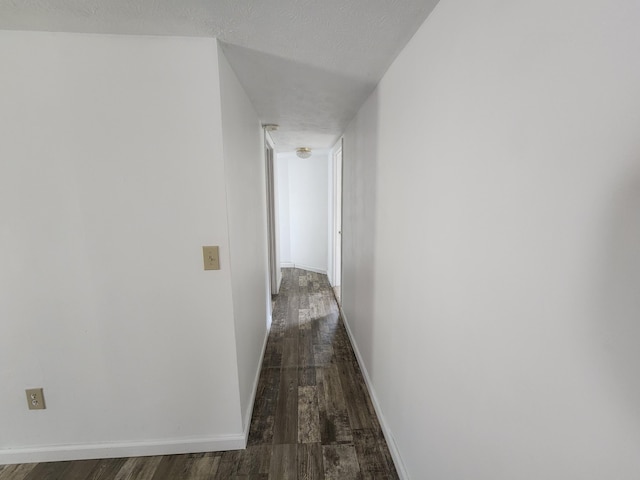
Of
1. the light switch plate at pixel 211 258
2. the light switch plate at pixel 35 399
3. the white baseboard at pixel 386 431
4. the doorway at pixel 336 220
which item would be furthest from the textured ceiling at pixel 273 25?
the doorway at pixel 336 220

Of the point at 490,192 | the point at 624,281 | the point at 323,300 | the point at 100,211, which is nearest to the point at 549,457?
the point at 624,281

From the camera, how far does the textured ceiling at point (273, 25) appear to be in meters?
0.98

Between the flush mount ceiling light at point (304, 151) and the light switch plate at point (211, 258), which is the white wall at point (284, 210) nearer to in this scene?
the flush mount ceiling light at point (304, 151)

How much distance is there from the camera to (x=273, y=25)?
Result: 1091 mm

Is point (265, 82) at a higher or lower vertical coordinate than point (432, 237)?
higher

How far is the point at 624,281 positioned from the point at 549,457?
0.42m

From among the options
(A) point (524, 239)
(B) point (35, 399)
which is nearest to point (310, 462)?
(B) point (35, 399)

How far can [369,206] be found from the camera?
1.95 meters

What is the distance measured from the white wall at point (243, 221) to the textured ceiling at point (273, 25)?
0.19 metres

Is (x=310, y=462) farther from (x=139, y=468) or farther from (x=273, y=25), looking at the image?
(x=273, y=25)

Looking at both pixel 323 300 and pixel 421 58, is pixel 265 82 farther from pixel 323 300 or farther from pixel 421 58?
pixel 323 300

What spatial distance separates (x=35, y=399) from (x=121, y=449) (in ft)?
1.68

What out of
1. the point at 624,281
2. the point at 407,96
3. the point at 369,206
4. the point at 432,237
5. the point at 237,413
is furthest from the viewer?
the point at 369,206

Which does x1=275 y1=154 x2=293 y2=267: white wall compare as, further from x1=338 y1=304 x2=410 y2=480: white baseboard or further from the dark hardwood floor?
x1=338 y1=304 x2=410 y2=480: white baseboard
